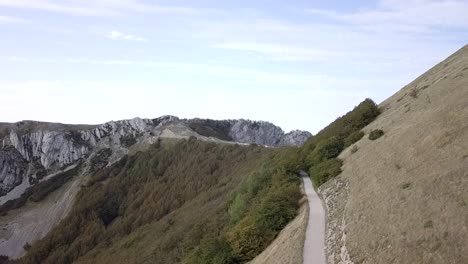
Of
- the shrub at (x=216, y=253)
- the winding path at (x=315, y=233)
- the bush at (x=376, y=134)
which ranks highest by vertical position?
the bush at (x=376, y=134)

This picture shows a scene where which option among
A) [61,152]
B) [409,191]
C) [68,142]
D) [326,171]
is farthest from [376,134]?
[68,142]

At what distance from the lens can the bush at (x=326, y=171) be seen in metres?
43.2

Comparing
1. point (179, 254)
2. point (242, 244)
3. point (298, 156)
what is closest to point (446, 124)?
point (242, 244)

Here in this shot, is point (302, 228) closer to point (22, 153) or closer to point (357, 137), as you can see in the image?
point (357, 137)

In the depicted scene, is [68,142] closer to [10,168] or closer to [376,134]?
[10,168]

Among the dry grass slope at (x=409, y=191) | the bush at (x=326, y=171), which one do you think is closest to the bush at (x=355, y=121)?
the dry grass slope at (x=409, y=191)

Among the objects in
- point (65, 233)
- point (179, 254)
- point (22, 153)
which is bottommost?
point (179, 254)

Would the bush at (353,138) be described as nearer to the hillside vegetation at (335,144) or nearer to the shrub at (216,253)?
the hillside vegetation at (335,144)

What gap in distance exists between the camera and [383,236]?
25.5 metres

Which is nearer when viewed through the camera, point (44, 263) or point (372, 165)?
point (372, 165)

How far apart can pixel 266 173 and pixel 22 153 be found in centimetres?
15520

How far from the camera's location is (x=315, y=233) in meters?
32.3

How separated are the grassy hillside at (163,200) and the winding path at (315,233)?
4.85m

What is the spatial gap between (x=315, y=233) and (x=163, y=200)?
320 ft
